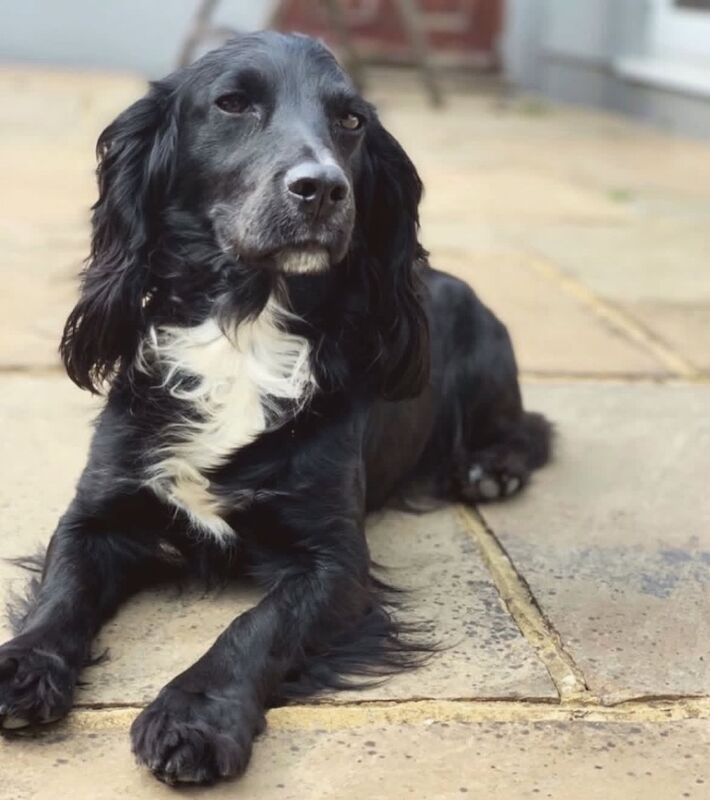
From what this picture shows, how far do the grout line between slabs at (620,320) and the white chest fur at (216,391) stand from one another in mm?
2009

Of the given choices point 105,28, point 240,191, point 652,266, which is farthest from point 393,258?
point 105,28

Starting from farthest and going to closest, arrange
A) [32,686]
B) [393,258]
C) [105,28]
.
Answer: [105,28] < [393,258] < [32,686]

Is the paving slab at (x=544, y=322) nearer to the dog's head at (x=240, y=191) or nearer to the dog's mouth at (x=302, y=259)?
the dog's head at (x=240, y=191)

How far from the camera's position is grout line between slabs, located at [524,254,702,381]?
4535 millimetres

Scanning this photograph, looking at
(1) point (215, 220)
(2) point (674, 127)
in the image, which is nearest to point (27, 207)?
(1) point (215, 220)

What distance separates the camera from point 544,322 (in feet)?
16.4

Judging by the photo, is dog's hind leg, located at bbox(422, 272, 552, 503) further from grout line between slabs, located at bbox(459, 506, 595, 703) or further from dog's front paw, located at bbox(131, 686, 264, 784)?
dog's front paw, located at bbox(131, 686, 264, 784)

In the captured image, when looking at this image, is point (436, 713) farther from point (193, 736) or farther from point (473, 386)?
point (473, 386)

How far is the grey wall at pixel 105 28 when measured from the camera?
40.7 feet

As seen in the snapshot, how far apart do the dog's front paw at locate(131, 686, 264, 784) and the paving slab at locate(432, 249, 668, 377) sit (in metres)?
2.46

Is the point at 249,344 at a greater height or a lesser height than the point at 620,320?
greater

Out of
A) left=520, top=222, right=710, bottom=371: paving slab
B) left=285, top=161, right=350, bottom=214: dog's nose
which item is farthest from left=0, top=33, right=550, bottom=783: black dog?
left=520, top=222, right=710, bottom=371: paving slab

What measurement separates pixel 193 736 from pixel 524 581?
101 centimetres

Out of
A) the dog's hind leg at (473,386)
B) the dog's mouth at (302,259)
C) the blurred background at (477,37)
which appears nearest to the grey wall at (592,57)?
the blurred background at (477,37)
